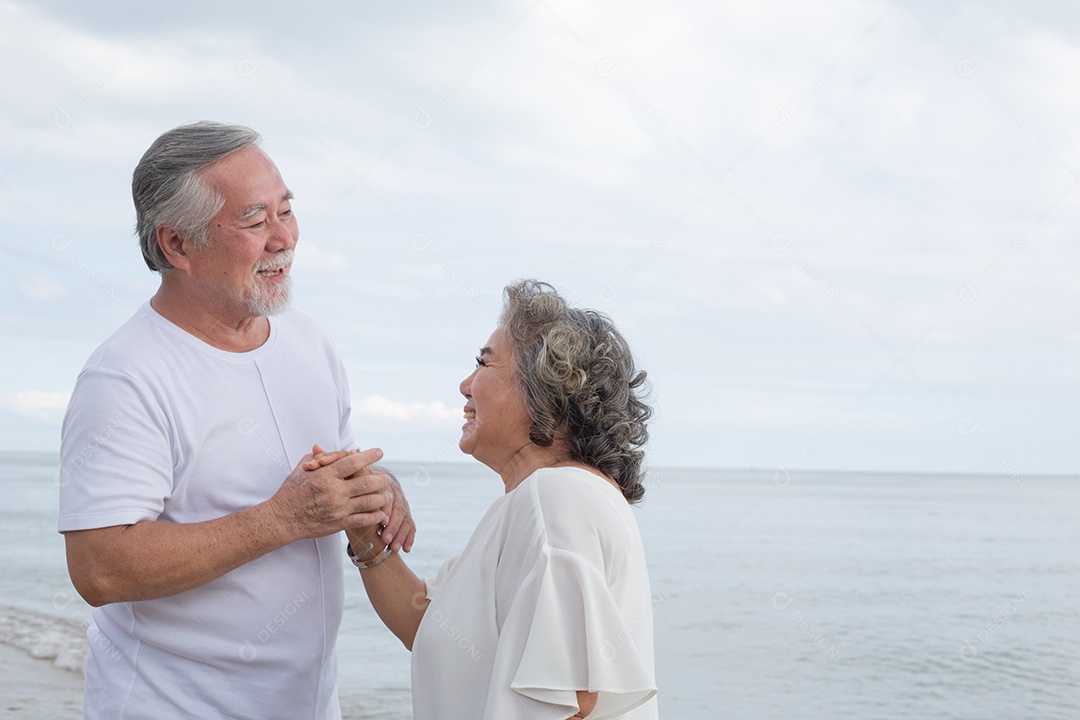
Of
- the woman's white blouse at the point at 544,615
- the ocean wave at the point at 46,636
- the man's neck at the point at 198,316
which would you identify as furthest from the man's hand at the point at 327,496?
the ocean wave at the point at 46,636

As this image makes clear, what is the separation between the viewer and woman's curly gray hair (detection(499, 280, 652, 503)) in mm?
2199

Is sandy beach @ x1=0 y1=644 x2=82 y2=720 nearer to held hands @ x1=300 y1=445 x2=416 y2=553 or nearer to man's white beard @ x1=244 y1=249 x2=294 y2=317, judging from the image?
held hands @ x1=300 y1=445 x2=416 y2=553

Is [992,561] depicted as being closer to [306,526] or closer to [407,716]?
[407,716]

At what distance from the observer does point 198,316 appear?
2.36 metres

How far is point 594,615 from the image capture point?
1898 millimetres

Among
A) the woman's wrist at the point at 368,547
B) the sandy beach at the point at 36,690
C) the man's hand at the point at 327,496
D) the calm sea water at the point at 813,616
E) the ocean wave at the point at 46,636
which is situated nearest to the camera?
the man's hand at the point at 327,496

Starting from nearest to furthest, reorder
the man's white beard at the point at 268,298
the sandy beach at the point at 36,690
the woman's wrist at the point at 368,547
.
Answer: the man's white beard at the point at 268,298 → the woman's wrist at the point at 368,547 → the sandy beach at the point at 36,690

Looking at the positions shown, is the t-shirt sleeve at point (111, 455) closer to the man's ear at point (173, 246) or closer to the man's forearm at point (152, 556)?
the man's forearm at point (152, 556)

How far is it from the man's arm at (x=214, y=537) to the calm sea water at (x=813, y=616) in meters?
1.70

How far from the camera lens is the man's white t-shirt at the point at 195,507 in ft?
6.82

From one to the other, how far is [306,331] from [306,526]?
666 mm

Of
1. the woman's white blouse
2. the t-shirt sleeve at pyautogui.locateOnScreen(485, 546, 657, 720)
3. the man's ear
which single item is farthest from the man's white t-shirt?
the t-shirt sleeve at pyautogui.locateOnScreen(485, 546, 657, 720)

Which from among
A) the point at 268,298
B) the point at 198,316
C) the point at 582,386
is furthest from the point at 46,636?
the point at 582,386

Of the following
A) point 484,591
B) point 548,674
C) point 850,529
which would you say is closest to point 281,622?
point 484,591
